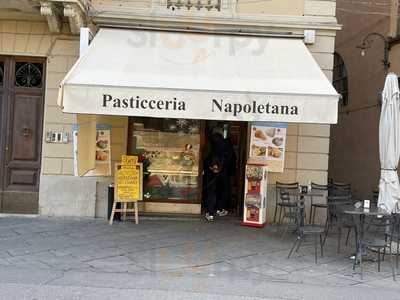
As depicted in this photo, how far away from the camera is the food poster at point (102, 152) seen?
11031 millimetres

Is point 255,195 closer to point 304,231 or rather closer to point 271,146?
point 271,146

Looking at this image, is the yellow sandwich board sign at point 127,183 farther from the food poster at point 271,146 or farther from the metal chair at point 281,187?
the metal chair at point 281,187

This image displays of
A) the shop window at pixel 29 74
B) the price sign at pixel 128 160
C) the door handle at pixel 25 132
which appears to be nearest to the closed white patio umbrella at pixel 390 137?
the price sign at pixel 128 160

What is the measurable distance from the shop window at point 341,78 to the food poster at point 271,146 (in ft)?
26.1

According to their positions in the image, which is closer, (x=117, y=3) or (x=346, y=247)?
(x=346, y=247)

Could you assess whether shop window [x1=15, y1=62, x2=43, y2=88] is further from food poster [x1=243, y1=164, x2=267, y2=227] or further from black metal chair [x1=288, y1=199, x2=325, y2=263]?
black metal chair [x1=288, y1=199, x2=325, y2=263]

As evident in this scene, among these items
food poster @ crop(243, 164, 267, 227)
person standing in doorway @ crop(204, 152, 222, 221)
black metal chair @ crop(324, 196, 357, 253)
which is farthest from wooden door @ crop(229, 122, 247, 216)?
black metal chair @ crop(324, 196, 357, 253)

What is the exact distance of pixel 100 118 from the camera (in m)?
11.1

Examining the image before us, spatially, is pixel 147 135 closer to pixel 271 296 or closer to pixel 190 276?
pixel 190 276

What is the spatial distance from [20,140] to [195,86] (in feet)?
15.7

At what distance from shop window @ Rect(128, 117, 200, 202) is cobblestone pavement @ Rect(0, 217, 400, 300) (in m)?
1.35

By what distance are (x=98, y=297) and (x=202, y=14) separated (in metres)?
7.11

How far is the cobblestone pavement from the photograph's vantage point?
244 inches

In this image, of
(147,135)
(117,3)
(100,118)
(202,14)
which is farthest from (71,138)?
(202,14)
